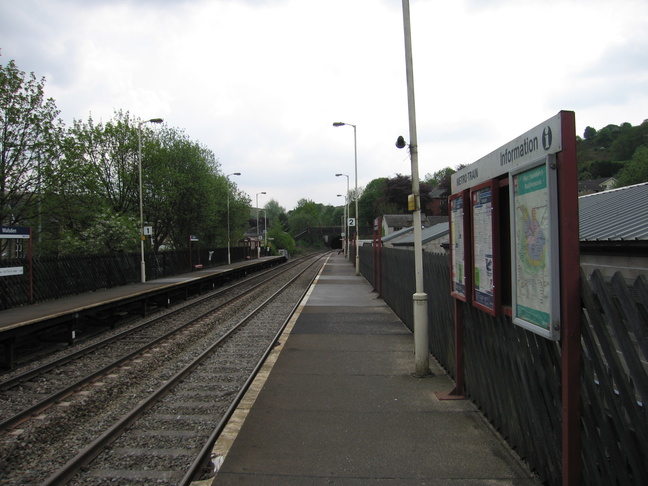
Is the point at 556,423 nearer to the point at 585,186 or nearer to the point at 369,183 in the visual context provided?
the point at 585,186

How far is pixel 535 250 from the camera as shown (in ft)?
10.5

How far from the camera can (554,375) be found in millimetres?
3189

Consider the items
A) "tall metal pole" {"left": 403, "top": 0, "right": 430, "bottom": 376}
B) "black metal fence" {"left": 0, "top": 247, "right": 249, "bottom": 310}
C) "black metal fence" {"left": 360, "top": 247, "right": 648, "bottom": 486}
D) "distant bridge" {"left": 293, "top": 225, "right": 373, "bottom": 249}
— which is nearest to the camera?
"black metal fence" {"left": 360, "top": 247, "right": 648, "bottom": 486}

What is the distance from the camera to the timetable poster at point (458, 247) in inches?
201

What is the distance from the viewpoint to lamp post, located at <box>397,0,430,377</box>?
6.48m

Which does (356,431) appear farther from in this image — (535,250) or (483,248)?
(535,250)

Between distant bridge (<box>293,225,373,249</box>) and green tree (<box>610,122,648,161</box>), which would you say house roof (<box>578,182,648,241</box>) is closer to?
green tree (<box>610,122,648,161</box>)

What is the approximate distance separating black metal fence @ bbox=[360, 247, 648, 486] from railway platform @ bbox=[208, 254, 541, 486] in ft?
1.11

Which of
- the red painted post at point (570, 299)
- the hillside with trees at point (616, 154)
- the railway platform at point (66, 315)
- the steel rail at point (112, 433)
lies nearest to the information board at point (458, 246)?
the red painted post at point (570, 299)

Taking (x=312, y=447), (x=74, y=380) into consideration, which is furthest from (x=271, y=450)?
(x=74, y=380)

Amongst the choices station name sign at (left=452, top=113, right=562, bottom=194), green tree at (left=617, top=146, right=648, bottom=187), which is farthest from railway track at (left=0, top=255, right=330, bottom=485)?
green tree at (left=617, top=146, right=648, bottom=187)

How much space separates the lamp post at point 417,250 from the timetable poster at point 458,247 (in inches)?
40.6

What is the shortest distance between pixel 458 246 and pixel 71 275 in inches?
588

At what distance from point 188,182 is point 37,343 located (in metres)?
26.4
